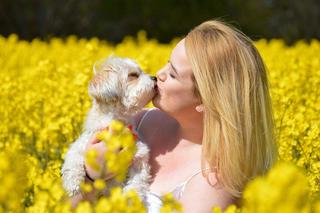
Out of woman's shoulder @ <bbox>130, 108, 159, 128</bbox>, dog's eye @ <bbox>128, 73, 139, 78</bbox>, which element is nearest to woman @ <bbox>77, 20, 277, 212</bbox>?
dog's eye @ <bbox>128, 73, 139, 78</bbox>

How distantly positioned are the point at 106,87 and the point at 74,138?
1.29 metres

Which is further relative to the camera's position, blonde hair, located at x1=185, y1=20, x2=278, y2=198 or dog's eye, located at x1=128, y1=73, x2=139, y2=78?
dog's eye, located at x1=128, y1=73, x2=139, y2=78

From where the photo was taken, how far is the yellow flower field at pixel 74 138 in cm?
178

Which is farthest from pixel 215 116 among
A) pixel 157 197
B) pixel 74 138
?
pixel 74 138

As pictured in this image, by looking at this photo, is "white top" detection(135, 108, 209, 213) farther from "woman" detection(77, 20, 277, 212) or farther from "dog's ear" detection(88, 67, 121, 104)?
"dog's ear" detection(88, 67, 121, 104)

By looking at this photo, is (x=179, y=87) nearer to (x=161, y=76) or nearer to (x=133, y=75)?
(x=161, y=76)

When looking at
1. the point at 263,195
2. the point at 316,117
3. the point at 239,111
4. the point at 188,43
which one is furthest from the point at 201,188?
the point at 316,117

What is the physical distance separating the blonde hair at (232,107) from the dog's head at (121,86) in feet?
0.90

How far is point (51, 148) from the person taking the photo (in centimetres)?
444

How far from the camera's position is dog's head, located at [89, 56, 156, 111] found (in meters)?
3.18

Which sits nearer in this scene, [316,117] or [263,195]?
[263,195]

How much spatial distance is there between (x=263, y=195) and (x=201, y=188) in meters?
1.27

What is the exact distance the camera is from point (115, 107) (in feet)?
10.8

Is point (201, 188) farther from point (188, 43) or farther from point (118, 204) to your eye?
point (118, 204)
